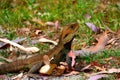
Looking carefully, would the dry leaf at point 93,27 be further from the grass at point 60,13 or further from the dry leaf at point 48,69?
the dry leaf at point 48,69

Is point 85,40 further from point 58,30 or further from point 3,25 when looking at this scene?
point 3,25

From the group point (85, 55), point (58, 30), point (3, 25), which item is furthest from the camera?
point (3, 25)

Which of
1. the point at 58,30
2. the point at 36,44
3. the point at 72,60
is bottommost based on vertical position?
the point at 72,60

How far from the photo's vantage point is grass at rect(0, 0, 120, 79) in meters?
8.67

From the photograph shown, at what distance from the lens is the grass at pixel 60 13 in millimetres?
8674

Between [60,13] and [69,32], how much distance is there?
3.60m

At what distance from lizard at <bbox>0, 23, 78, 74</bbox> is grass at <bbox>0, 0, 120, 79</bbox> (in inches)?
59.2

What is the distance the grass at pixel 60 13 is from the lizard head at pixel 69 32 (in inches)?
60.6

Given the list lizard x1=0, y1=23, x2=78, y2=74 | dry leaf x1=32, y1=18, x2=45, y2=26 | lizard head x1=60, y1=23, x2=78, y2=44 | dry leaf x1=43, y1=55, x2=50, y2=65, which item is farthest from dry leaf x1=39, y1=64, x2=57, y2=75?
dry leaf x1=32, y1=18, x2=45, y2=26

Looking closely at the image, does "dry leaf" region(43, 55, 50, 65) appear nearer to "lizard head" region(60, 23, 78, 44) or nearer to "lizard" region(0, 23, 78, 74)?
"lizard" region(0, 23, 78, 74)

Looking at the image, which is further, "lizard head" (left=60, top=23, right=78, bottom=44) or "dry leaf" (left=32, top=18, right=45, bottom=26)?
"dry leaf" (left=32, top=18, right=45, bottom=26)

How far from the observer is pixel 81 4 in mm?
10023

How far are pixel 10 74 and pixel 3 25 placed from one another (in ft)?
10.7

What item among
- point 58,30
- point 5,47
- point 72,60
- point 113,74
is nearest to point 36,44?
point 5,47
